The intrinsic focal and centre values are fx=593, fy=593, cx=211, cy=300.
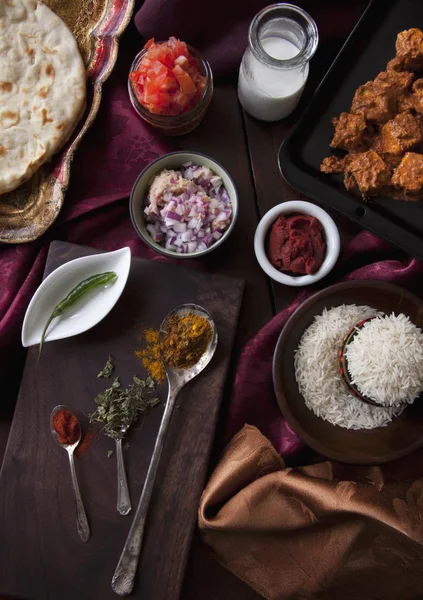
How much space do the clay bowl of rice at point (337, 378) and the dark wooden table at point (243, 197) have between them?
20cm

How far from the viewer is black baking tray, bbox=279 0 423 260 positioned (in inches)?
90.0

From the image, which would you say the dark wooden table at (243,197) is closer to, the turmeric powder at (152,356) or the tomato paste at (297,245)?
the tomato paste at (297,245)

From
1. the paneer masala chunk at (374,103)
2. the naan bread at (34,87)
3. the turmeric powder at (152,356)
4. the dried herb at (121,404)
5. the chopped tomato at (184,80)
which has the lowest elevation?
the dried herb at (121,404)

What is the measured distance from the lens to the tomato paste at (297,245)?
220cm

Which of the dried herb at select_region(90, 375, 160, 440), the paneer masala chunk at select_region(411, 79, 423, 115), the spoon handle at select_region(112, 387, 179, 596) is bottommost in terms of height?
the spoon handle at select_region(112, 387, 179, 596)

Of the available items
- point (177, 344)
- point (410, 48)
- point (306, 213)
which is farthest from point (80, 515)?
point (410, 48)

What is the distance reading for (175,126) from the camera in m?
2.30

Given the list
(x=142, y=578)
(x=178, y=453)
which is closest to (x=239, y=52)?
(x=178, y=453)

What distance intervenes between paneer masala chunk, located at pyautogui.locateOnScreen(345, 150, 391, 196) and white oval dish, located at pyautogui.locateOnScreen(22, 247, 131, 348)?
2.98 ft

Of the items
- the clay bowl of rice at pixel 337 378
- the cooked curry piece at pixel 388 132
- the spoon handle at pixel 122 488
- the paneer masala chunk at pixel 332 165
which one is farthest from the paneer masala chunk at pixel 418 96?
the spoon handle at pixel 122 488

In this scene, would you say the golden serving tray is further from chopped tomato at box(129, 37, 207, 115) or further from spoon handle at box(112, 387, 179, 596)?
spoon handle at box(112, 387, 179, 596)

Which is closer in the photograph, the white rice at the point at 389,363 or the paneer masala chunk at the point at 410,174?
the white rice at the point at 389,363

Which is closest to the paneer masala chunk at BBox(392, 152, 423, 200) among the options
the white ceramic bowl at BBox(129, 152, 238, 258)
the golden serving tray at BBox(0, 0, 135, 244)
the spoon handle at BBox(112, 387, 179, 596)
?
the white ceramic bowl at BBox(129, 152, 238, 258)

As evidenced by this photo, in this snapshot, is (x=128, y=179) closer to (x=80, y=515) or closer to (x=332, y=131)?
(x=332, y=131)
